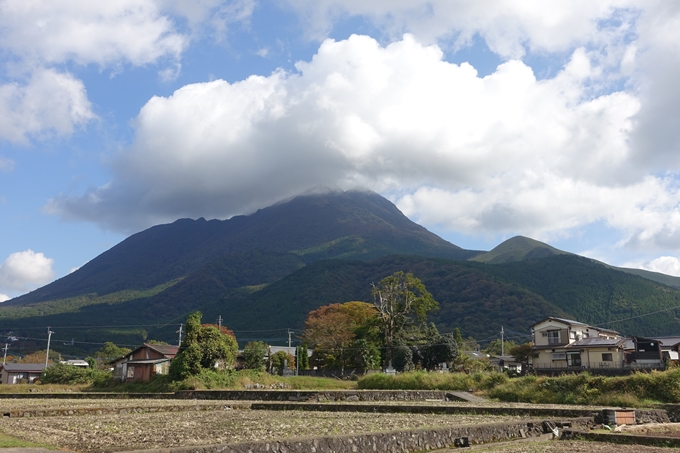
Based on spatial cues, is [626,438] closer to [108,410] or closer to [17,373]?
[108,410]

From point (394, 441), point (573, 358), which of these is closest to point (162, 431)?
point (394, 441)

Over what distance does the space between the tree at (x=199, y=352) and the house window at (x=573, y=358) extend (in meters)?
27.7

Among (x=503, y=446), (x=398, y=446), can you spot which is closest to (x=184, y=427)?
(x=398, y=446)

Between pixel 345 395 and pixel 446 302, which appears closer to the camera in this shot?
pixel 345 395

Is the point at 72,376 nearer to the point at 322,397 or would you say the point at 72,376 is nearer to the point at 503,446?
the point at 322,397

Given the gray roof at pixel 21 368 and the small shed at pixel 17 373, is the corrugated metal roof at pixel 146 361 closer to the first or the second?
the small shed at pixel 17 373

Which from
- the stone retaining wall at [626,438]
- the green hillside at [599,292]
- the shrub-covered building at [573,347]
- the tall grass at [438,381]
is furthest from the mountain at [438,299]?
the stone retaining wall at [626,438]

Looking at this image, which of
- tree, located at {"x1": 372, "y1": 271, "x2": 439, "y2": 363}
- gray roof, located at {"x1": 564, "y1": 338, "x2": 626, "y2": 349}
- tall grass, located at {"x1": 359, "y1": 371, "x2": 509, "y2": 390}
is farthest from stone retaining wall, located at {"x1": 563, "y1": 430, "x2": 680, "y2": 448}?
tree, located at {"x1": 372, "y1": 271, "x2": 439, "y2": 363}

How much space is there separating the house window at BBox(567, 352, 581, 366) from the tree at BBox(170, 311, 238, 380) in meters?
27.7

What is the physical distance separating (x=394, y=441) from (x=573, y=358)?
40.5 meters

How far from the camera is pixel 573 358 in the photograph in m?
44.8

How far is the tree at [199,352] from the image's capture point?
35406 millimetres

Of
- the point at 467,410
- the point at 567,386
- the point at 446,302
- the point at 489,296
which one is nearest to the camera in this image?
the point at 467,410

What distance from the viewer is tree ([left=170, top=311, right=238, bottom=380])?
35406mm
